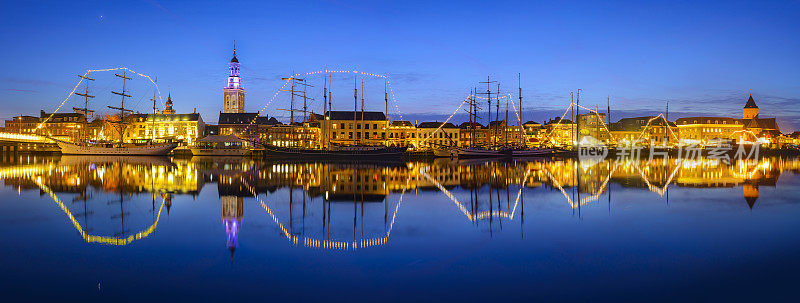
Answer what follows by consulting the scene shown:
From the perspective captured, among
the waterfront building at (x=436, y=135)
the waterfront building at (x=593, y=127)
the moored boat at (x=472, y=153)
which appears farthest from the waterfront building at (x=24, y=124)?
the waterfront building at (x=593, y=127)

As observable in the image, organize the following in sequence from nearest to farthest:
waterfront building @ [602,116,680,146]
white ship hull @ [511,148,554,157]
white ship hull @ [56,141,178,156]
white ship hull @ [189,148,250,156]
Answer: white ship hull @ [56,141,178,156] < white ship hull @ [189,148,250,156] < white ship hull @ [511,148,554,157] < waterfront building @ [602,116,680,146]

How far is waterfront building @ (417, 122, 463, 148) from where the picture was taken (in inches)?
3509

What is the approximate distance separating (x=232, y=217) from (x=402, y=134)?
2995 inches

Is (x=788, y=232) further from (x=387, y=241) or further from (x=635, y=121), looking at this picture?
(x=635, y=121)

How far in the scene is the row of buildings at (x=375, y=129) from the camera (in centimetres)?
8175

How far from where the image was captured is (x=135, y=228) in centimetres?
966

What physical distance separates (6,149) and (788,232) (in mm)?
102067

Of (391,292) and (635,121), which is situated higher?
(635,121)

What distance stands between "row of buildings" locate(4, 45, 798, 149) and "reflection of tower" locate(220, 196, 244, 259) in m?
53.9

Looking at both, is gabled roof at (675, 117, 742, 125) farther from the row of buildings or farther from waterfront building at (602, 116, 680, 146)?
waterfront building at (602, 116, 680, 146)

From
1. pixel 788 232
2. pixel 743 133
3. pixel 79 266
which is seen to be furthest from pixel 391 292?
pixel 743 133

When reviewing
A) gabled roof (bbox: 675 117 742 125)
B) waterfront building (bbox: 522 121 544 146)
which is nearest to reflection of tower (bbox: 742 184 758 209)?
waterfront building (bbox: 522 121 544 146)

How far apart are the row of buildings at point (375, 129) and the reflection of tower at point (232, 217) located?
53.9 m

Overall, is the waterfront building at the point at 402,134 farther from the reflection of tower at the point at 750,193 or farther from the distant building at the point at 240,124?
the reflection of tower at the point at 750,193
